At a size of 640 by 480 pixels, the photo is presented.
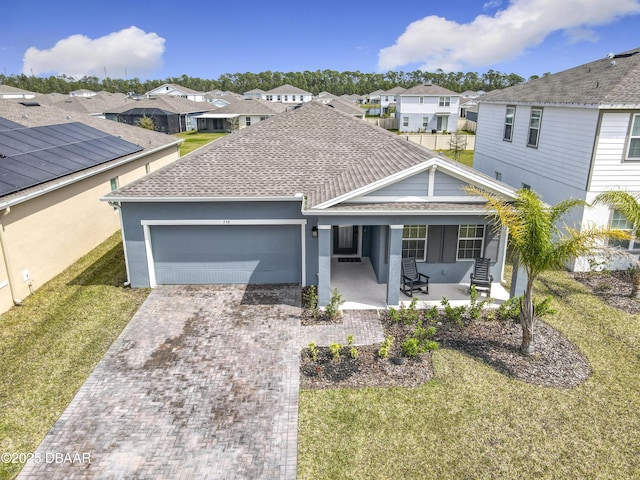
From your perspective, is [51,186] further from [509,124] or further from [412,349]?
[509,124]

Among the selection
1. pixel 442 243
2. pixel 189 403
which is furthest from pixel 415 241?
pixel 189 403

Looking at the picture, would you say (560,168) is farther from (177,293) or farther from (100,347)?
(100,347)

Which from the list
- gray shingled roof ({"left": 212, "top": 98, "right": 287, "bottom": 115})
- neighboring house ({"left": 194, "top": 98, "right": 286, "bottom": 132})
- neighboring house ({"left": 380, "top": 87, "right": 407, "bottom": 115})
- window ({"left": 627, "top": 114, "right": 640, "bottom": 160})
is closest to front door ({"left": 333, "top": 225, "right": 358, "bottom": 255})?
window ({"left": 627, "top": 114, "right": 640, "bottom": 160})

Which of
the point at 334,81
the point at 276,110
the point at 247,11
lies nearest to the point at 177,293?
the point at 247,11

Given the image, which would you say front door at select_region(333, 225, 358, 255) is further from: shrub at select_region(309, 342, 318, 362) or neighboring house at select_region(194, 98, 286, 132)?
neighboring house at select_region(194, 98, 286, 132)

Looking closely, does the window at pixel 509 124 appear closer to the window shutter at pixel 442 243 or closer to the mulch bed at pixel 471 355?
the window shutter at pixel 442 243

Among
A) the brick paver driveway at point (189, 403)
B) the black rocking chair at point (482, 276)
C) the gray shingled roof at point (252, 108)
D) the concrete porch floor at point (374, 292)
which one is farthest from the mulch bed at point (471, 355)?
the gray shingled roof at point (252, 108)
